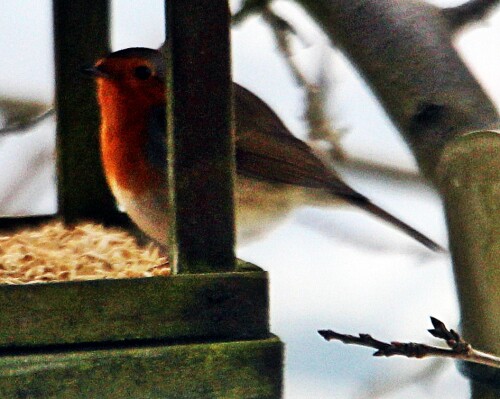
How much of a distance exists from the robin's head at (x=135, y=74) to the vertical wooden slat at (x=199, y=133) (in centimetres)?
89

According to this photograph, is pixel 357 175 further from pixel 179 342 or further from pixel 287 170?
pixel 179 342

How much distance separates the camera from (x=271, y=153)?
3473 millimetres

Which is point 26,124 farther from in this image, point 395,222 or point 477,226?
point 477,226

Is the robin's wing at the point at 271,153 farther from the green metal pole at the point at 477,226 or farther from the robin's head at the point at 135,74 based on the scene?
the green metal pole at the point at 477,226

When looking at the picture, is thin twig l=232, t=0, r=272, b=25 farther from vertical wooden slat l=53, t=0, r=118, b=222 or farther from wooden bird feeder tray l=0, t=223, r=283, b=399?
wooden bird feeder tray l=0, t=223, r=283, b=399

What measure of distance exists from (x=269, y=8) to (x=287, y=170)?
666 mm

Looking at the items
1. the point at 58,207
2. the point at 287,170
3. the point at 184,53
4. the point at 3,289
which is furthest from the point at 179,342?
the point at 287,170

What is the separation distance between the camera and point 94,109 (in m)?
2.98

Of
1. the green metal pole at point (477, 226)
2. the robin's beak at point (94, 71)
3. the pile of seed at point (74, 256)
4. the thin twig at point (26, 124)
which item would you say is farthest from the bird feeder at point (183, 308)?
the thin twig at point (26, 124)

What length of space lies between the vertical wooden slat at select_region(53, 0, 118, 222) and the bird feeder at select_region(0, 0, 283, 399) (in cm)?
Result: 101

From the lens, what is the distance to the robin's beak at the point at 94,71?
270 cm

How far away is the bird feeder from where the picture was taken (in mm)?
1803

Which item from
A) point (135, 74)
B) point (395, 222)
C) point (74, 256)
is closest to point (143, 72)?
point (135, 74)

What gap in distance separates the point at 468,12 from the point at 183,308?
4.39 feet
